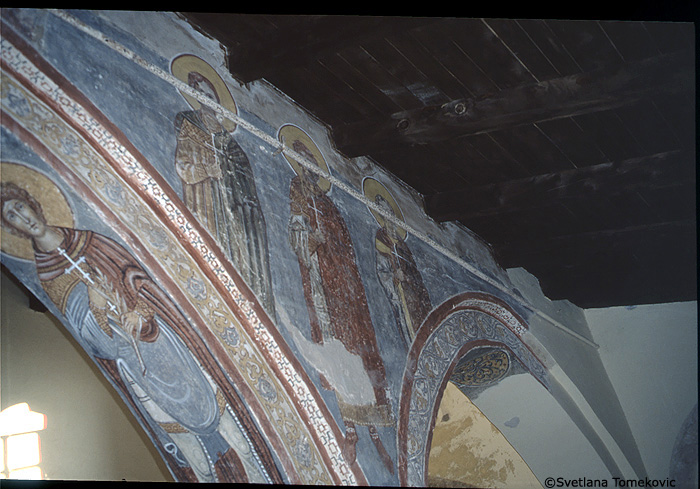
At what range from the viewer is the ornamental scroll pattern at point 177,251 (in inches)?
130

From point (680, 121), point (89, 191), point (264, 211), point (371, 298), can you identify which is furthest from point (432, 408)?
point (89, 191)

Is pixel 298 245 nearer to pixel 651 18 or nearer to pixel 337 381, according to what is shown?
pixel 337 381

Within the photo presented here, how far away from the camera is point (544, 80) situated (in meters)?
4.98

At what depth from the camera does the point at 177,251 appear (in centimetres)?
374

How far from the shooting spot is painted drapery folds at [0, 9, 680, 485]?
11.0ft

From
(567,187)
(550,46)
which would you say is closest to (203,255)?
(550,46)

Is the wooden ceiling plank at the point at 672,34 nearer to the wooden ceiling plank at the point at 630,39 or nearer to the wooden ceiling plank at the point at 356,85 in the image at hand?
the wooden ceiling plank at the point at 630,39

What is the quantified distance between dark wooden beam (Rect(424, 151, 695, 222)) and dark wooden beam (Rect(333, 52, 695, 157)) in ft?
3.78

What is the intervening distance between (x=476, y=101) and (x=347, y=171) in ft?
3.29

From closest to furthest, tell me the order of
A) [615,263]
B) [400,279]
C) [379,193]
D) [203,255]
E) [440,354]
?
1. [203,255]
2. [400,279]
3. [379,193]
4. [440,354]
5. [615,263]

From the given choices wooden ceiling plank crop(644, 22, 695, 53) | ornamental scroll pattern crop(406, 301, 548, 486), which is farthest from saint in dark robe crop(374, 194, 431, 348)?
wooden ceiling plank crop(644, 22, 695, 53)

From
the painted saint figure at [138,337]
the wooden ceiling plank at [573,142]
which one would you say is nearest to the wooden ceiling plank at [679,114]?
the wooden ceiling plank at [573,142]

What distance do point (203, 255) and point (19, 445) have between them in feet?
6.76

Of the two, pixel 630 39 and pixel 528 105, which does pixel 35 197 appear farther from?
pixel 630 39
